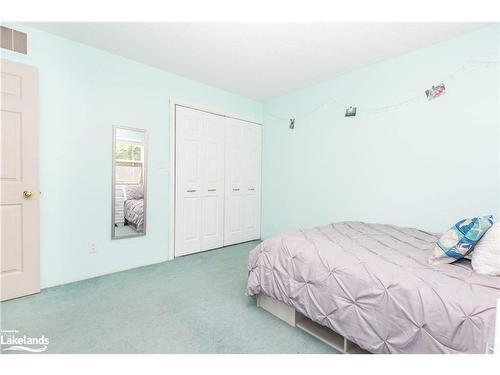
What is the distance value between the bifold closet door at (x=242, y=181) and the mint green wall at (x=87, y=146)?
3.44 feet

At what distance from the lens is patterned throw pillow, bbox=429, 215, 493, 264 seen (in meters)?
1.41

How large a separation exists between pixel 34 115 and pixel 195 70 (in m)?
1.71

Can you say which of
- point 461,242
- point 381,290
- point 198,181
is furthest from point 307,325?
point 198,181

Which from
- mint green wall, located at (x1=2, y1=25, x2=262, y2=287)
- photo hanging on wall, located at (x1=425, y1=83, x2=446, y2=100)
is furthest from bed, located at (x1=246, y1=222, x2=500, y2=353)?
mint green wall, located at (x1=2, y1=25, x2=262, y2=287)

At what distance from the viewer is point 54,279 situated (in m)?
2.34

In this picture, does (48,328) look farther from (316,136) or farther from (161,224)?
(316,136)

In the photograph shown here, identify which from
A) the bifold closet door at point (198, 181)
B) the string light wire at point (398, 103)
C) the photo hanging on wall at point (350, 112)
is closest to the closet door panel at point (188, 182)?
the bifold closet door at point (198, 181)

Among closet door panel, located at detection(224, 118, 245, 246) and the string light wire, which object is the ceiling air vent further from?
the string light wire

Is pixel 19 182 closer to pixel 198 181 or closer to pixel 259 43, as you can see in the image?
pixel 198 181

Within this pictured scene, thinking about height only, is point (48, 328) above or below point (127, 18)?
below

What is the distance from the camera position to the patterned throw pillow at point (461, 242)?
1.41 m

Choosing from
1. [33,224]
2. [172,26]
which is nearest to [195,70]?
[172,26]
